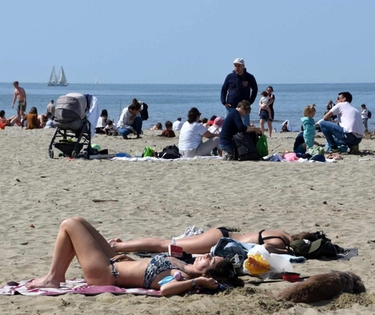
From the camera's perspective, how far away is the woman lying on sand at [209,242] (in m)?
6.30

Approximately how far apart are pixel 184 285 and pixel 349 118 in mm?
9958

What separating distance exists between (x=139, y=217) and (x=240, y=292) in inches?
134

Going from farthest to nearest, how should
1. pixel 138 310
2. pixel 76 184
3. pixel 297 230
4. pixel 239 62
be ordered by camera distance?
pixel 239 62 → pixel 76 184 → pixel 297 230 → pixel 138 310

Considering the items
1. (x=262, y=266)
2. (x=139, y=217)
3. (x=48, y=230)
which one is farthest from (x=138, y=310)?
(x=139, y=217)

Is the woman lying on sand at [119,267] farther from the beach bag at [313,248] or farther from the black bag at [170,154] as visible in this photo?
the black bag at [170,154]

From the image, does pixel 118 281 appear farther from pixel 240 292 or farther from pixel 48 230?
pixel 48 230

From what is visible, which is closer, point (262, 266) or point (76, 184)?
point (262, 266)

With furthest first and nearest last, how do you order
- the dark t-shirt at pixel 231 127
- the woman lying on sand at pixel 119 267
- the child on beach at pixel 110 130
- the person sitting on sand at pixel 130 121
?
the child on beach at pixel 110 130
the person sitting on sand at pixel 130 121
the dark t-shirt at pixel 231 127
the woman lying on sand at pixel 119 267

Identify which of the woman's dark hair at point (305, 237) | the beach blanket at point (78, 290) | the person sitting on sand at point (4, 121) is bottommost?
the person sitting on sand at point (4, 121)

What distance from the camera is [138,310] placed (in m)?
4.93

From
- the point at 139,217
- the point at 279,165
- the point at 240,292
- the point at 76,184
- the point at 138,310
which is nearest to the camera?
the point at 138,310

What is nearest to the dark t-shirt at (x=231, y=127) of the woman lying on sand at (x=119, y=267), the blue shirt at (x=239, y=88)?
the blue shirt at (x=239, y=88)

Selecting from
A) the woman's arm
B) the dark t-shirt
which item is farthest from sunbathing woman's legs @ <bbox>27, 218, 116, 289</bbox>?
the dark t-shirt

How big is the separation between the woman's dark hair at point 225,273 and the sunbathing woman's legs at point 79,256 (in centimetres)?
68
